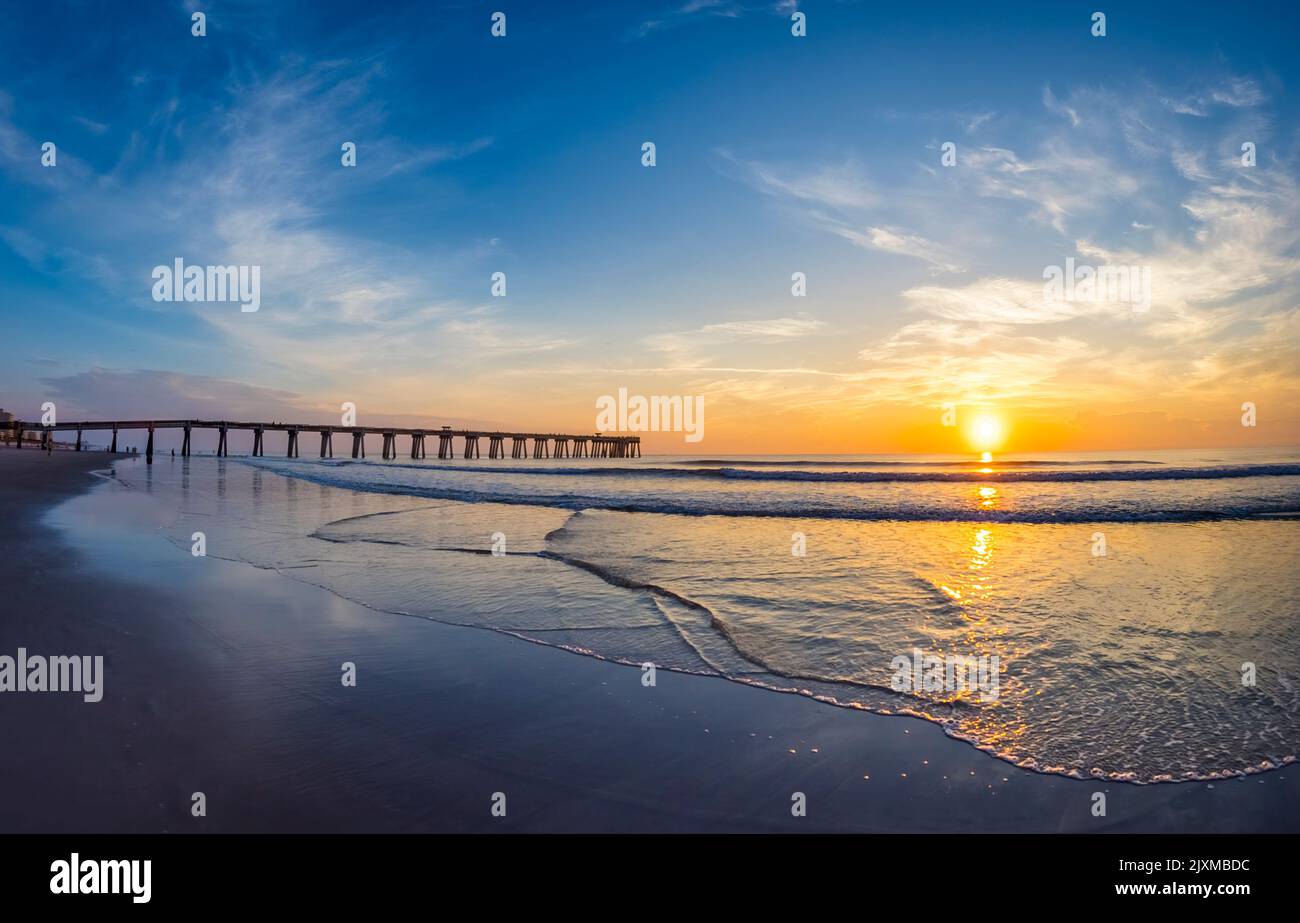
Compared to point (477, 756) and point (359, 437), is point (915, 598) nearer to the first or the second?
point (477, 756)

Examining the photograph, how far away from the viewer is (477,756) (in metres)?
3.22

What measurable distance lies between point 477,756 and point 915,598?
538 centimetres

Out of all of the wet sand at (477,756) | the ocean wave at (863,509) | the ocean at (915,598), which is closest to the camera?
the wet sand at (477,756)

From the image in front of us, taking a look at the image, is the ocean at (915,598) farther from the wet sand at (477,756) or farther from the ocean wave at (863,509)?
the wet sand at (477,756)

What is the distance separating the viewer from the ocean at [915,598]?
386 centimetres

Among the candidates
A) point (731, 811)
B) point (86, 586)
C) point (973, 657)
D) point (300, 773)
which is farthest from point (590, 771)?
point (86, 586)

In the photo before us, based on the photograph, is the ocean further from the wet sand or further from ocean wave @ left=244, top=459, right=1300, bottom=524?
the wet sand

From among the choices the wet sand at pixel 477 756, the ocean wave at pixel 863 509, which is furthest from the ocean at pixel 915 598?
the wet sand at pixel 477 756

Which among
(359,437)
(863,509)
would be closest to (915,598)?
(863,509)

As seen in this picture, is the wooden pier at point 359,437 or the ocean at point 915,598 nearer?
the ocean at point 915,598

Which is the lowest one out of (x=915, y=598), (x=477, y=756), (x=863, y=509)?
(x=477, y=756)

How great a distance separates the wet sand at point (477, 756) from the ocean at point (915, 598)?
343 millimetres

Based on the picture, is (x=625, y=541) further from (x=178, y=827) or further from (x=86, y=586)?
(x=178, y=827)
